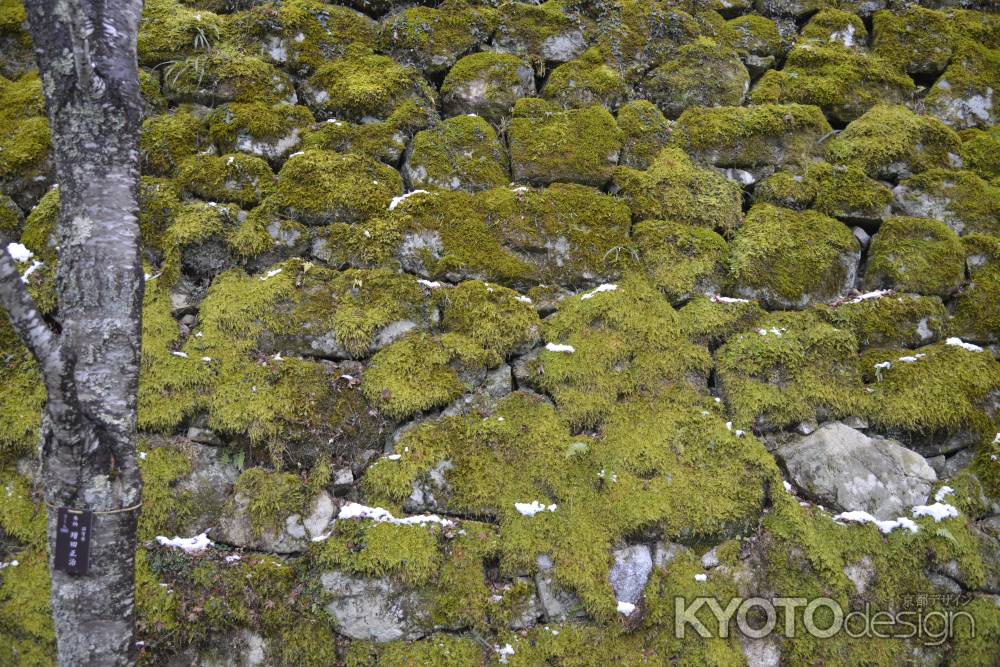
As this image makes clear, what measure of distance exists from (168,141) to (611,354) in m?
3.75

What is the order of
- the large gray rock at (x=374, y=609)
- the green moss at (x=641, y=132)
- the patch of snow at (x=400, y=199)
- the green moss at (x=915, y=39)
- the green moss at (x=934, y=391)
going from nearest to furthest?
the large gray rock at (x=374, y=609), the green moss at (x=934, y=391), the patch of snow at (x=400, y=199), the green moss at (x=641, y=132), the green moss at (x=915, y=39)

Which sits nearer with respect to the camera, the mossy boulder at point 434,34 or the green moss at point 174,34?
the green moss at point 174,34

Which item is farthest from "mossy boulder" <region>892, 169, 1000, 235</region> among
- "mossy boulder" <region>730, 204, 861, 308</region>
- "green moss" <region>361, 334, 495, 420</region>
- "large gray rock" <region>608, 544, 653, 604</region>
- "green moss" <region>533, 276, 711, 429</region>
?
"green moss" <region>361, 334, 495, 420</region>

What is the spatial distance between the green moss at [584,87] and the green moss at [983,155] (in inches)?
119

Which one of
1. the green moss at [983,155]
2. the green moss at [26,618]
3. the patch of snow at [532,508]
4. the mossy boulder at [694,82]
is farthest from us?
the mossy boulder at [694,82]

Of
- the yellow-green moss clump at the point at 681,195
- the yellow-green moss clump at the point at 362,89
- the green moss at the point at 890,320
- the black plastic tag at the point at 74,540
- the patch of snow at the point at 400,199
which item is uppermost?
the yellow-green moss clump at the point at 362,89

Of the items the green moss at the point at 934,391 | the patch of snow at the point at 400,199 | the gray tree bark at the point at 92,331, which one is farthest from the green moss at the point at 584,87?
the gray tree bark at the point at 92,331

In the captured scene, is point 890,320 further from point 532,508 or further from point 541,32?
point 541,32

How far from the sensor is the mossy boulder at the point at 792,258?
4566mm

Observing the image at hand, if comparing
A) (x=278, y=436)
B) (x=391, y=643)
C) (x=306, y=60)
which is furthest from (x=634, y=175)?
(x=391, y=643)

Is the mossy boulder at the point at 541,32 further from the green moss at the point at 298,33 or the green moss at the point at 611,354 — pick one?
the green moss at the point at 611,354

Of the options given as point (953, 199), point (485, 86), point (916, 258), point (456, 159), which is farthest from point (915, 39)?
point (456, 159)

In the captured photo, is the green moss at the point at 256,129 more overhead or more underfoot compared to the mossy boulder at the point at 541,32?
more underfoot

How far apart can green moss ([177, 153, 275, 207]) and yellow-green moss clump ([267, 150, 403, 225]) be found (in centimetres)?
14
